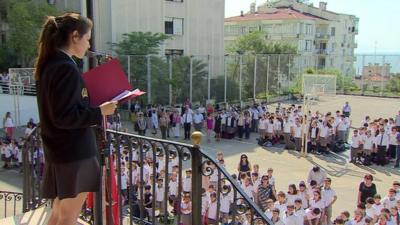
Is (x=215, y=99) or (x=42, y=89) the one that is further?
(x=215, y=99)

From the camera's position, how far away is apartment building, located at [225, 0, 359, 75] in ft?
183

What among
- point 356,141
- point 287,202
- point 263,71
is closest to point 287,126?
point 356,141

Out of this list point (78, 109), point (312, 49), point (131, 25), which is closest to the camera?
point (78, 109)

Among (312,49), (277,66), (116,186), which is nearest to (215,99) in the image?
(277,66)

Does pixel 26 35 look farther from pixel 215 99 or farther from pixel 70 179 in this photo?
pixel 70 179

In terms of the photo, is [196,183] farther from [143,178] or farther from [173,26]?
[173,26]

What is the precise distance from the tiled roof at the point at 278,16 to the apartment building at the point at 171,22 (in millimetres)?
19993

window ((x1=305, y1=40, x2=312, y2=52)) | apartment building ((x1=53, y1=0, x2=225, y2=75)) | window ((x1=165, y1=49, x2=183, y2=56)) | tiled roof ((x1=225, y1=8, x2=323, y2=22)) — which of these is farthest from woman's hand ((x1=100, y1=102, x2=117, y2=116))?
window ((x1=305, y1=40, x2=312, y2=52))

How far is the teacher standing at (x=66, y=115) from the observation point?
2523 millimetres

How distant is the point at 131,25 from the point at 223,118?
1396 centimetres

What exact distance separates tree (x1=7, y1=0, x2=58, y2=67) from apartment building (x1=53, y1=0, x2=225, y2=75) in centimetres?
261

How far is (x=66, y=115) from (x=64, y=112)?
2cm

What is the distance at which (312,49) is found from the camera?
6044 cm

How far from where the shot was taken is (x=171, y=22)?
34281 mm
